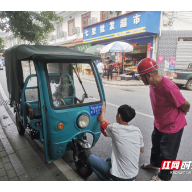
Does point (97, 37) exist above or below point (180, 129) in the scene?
above

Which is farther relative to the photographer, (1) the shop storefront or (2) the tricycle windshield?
(1) the shop storefront

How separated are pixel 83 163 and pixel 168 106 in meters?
1.50

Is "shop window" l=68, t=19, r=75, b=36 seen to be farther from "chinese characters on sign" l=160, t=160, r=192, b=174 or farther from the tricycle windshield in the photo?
"chinese characters on sign" l=160, t=160, r=192, b=174

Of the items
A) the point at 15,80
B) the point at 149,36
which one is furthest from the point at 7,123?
the point at 149,36

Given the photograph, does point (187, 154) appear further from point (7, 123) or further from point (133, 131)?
point (7, 123)

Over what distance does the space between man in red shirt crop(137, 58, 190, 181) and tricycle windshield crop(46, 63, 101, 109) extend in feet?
3.17

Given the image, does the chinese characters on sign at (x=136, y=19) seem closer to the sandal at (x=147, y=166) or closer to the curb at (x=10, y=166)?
the sandal at (x=147, y=166)

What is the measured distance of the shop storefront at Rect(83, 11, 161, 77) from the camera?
11945mm

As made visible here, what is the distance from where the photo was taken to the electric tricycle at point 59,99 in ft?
8.21

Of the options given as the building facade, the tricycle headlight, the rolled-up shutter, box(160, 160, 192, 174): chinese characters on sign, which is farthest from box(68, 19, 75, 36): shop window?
box(160, 160, 192, 174): chinese characters on sign

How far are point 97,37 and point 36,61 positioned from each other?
590 inches

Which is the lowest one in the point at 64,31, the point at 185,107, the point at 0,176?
the point at 0,176

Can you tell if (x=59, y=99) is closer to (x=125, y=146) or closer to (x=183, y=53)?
(x=125, y=146)
